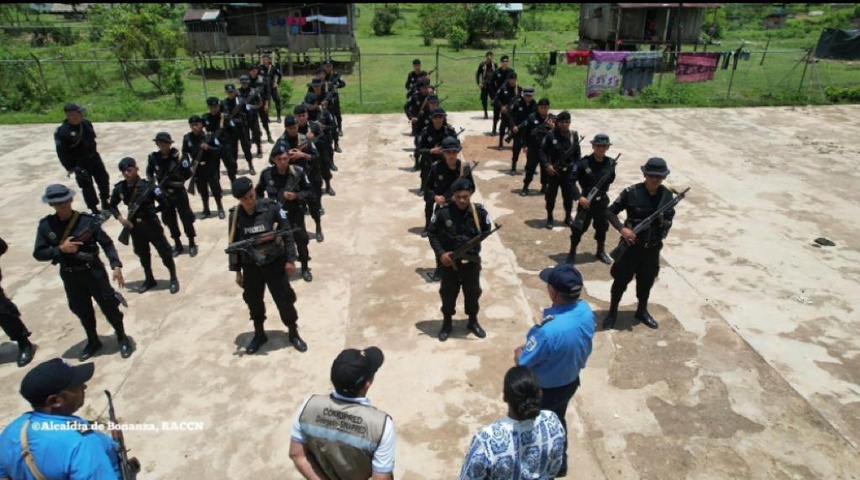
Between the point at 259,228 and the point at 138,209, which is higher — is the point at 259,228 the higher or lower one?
the higher one

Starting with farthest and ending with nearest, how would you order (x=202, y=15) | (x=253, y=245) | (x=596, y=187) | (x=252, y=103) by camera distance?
1. (x=202, y=15)
2. (x=252, y=103)
3. (x=596, y=187)
4. (x=253, y=245)

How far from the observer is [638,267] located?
6191mm

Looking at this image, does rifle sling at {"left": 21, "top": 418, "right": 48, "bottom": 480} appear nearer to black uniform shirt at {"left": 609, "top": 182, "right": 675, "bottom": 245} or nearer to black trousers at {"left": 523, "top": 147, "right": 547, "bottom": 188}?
black uniform shirt at {"left": 609, "top": 182, "right": 675, "bottom": 245}

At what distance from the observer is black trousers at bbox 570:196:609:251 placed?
7629 millimetres

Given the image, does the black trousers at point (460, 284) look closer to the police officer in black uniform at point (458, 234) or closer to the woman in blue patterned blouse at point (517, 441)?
the police officer in black uniform at point (458, 234)

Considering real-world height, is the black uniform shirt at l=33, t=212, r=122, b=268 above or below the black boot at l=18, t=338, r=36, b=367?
above

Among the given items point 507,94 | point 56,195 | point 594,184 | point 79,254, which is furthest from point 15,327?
point 507,94

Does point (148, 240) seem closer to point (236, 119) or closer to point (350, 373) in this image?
point (236, 119)

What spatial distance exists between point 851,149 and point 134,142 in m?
18.5

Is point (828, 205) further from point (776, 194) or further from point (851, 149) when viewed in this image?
point (851, 149)

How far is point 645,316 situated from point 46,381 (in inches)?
231

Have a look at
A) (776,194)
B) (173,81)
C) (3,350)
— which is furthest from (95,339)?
(173,81)

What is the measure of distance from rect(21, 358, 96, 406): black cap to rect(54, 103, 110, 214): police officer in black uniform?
7.40 meters

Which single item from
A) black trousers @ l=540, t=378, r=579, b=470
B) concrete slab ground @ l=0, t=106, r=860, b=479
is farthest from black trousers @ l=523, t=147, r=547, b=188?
black trousers @ l=540, t=378, r=579, b=470
